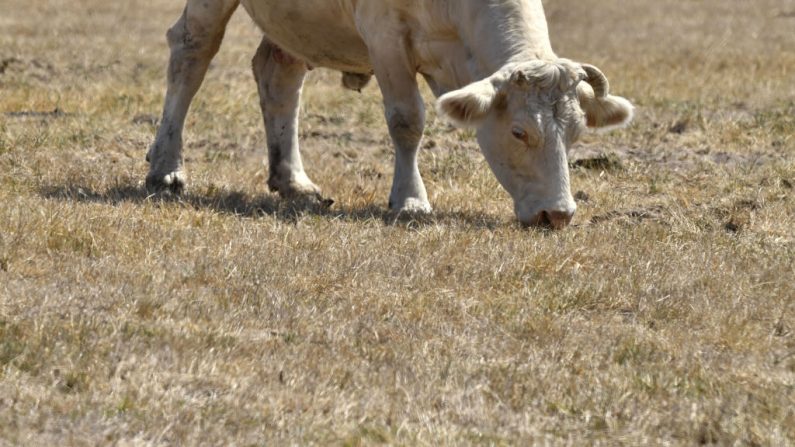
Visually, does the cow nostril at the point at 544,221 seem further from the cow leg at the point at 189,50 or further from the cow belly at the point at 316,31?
the cow leg at the point at 189,50

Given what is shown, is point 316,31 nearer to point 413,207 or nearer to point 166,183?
point 166,183

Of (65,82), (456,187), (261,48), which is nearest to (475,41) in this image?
(456,187)

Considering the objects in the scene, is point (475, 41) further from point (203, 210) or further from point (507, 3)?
point (203, 210)

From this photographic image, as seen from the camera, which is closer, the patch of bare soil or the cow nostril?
the cow nostril

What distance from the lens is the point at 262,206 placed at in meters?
8.59

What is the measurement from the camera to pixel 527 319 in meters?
5.86

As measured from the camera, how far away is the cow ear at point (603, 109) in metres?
8.07

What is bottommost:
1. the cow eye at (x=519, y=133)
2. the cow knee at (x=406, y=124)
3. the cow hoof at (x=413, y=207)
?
the cow hoof at (x=413, y=207)

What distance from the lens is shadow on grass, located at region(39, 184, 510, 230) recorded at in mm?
8031

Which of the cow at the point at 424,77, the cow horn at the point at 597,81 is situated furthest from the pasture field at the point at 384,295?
the cow horn at the point at 597,81

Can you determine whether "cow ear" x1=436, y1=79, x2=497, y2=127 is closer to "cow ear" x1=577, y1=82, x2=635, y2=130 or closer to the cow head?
the cow head

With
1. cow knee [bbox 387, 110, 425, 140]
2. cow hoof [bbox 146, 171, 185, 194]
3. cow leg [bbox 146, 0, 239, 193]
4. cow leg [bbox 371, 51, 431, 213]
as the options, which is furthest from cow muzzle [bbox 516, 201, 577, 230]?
cow leg [bbox 146, 0, 239, 193]

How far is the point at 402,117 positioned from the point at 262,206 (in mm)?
1002

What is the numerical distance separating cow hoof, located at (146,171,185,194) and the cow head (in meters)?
2.23
